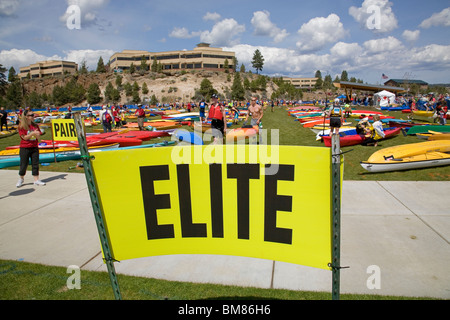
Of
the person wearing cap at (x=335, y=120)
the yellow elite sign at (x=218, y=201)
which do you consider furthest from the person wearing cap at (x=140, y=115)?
the yellow elite sign at (x=218, y=201)

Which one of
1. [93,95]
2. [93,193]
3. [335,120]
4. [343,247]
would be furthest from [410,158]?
[93,95]

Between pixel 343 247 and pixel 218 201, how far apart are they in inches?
109

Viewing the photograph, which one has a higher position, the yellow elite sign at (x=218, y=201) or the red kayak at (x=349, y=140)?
the yellow elite sign at (x=218, y=201)

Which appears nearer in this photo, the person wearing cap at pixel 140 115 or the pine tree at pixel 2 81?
the person wearing cap at pixel 140 115

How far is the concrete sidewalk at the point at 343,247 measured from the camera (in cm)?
333

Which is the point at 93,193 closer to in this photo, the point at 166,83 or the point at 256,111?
the point at 256,111

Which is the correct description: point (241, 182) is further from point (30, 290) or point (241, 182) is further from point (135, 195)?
point (30, 290)

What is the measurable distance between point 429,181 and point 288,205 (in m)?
6.79

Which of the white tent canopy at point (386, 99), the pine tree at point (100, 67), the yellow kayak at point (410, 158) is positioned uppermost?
the pine tree at point (100, 67)

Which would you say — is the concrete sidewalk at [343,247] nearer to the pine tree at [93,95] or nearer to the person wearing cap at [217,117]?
the person wearing cap at [217,117]

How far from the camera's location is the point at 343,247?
4.02 m

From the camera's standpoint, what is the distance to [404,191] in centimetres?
625

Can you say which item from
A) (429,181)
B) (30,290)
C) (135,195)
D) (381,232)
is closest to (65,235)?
(30,290)

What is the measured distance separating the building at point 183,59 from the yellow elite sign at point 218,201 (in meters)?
123
